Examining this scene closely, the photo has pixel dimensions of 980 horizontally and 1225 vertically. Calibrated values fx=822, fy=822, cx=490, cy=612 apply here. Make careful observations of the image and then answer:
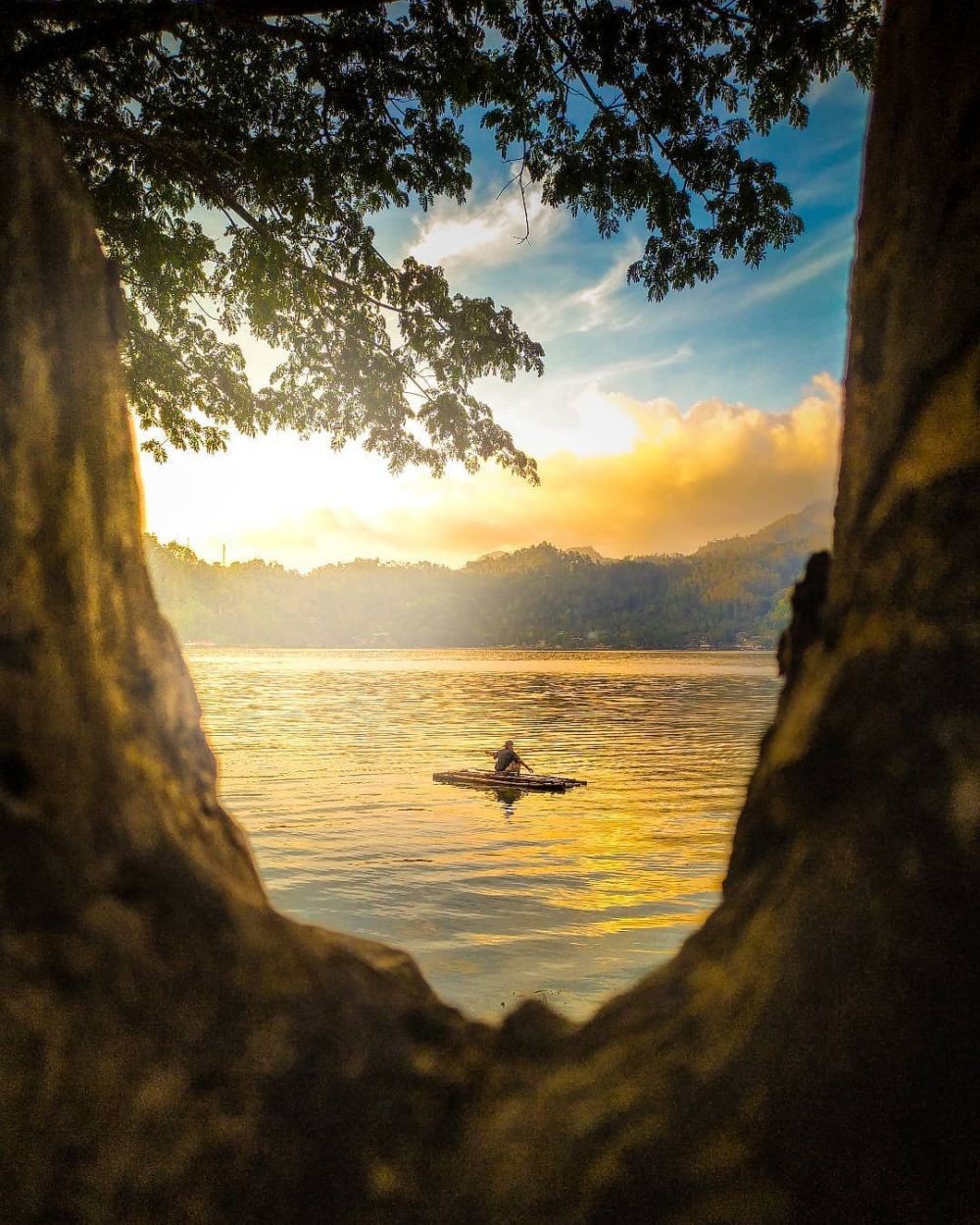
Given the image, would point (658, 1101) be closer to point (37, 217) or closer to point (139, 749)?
point (139, 749)

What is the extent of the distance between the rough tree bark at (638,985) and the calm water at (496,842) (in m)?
5.66

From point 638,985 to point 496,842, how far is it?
14.6 m

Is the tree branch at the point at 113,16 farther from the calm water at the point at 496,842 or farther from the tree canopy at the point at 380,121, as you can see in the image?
the calm water at the point at 496,842

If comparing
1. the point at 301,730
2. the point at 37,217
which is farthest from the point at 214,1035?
the point at 301,730

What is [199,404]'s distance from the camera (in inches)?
495

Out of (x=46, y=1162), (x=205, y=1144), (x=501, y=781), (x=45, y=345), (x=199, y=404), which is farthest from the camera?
(x=501, y=781)

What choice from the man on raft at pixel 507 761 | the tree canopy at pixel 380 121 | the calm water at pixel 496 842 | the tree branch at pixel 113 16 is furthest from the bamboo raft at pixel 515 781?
the tree branch at pixel 113 16

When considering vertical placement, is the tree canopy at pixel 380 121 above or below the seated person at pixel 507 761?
above

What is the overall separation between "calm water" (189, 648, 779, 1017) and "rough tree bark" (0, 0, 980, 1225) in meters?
5.66

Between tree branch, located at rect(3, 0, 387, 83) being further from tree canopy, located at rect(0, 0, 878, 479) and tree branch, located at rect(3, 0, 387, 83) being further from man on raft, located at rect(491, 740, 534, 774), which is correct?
man on raft, located at rect(491, 740, 534, 774)

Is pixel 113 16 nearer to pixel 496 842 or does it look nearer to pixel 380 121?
pixel 380 121

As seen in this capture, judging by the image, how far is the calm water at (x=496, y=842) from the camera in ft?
34.1

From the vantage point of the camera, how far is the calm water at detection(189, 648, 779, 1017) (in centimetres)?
1040

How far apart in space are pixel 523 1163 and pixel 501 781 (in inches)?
738
